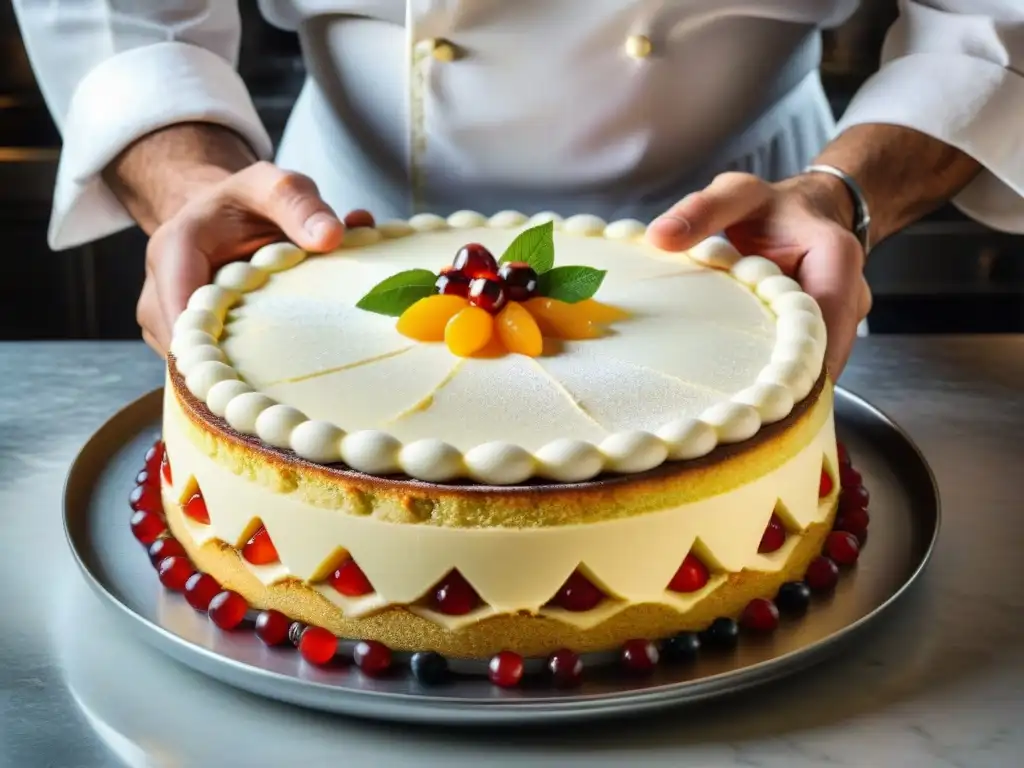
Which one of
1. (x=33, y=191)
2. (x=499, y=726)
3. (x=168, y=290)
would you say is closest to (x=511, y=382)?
(x=499, y=726)

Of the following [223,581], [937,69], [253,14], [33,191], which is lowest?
[33,191]

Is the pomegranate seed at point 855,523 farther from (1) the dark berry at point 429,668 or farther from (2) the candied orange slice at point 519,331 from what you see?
(1) the dark berry at point 429,668

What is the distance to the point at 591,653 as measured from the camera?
129 centimetres

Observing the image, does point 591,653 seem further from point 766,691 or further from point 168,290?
point 168,290

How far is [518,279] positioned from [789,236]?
46cm

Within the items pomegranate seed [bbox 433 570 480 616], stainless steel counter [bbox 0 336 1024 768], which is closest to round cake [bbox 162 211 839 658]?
pomegranate seed [bbox 433 570 480 616]

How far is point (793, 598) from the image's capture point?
4.49 feet

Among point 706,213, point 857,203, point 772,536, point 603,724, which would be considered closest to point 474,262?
point 706,213

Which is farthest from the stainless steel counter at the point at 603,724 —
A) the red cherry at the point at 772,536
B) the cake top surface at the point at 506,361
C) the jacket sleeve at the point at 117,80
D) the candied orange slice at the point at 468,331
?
the jacket sleeve at the point at 117,80

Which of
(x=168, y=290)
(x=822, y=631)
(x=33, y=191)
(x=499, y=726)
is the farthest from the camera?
(x=33, y=191)

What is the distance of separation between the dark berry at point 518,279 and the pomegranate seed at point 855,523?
446 mm

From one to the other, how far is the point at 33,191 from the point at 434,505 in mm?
2701

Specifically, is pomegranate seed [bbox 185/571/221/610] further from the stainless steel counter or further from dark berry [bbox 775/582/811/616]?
dark berry [bbox 775/582/811/616]

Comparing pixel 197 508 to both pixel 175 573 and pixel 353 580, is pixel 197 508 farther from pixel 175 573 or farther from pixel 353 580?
pixel 353 580
